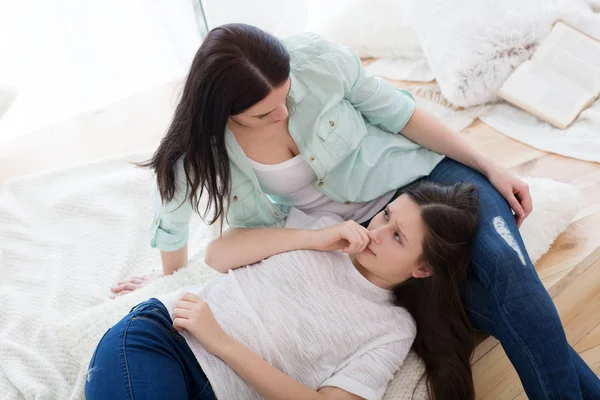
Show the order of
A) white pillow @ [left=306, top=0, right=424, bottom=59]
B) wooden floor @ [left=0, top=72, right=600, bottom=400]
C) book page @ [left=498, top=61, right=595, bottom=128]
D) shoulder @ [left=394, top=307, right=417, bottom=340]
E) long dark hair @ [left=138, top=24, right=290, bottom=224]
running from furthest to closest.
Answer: white pillow @ [left=306, top=0, right=424, bottom=59] → book page @ [left=498, top=61, right=595, bottom=128] → wooden floor @ [left=0, top=72, right=600, bottom=400] → shoulder @ [left=394, top=307, right=417, bottom=340] → long dark hair @ [left=138, top=24, right=290, bottom=224]

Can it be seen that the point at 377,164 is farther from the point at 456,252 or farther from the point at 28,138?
the point at 28,138

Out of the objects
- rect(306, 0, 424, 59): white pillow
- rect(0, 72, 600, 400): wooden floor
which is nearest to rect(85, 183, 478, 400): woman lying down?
rect(0, 72, 600, 400): wooden floor

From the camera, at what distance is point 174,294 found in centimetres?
130

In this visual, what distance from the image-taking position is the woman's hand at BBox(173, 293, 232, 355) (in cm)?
116

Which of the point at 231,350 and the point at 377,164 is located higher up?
the point at 377,164

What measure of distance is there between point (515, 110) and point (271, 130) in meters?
1.09

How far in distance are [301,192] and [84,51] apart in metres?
1.44

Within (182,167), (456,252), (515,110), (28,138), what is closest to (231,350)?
(182,167)

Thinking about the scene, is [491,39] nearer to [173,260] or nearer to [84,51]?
[173,260]

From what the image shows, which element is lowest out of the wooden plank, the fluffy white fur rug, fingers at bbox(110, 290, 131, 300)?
the wooden plank

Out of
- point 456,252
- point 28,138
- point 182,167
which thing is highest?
point 182,167

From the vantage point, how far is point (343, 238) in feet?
4.20

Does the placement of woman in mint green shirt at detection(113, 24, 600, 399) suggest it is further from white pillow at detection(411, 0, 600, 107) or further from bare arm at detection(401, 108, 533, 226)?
white pillow at detection(411, 0, 600, 107)

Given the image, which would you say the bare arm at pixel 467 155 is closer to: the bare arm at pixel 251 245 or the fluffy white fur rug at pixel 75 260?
the fluffy white fur rug at pixel 75 260
